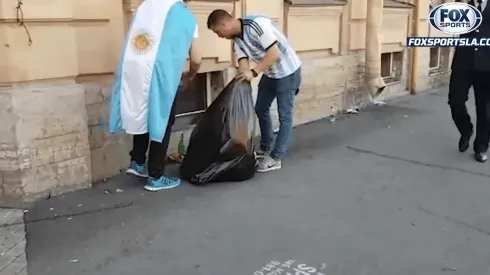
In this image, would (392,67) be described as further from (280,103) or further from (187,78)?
(187,78)

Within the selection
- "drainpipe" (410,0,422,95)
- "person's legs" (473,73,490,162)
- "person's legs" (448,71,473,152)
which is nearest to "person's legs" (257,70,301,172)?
"person's legs" (448,71,473,152)

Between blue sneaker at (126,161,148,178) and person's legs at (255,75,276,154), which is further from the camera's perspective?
person's legs at (255,75,276,154)

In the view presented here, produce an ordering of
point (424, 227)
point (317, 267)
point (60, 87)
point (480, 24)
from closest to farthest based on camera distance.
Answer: point (317, 267) → point (424, 227) → point (60, 87) → point (480, 24)

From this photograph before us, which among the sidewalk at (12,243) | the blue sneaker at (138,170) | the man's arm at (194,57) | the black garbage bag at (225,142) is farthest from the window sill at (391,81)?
the sidewalk at (12,243)

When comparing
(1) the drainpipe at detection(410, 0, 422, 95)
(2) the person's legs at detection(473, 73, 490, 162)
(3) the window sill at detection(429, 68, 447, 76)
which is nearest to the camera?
(2) the person's legs at detection(473, 73, 490, 162)

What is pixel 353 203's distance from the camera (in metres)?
4.28

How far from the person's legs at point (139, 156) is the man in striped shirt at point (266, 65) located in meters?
0.91

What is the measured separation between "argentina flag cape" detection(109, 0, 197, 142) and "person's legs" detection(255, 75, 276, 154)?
3.58 feet

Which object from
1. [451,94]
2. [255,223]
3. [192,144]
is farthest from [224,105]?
[451,94]

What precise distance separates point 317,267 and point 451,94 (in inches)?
→ 115

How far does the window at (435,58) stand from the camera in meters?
10.4

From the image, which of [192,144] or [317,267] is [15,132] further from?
[317,267]

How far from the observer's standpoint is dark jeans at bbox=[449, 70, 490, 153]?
5.36 meters

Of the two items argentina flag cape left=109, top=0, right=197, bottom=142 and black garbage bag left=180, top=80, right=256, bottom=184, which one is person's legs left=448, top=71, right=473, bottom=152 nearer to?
black garbage bag left=180, top=80, right=256, bottom=184
